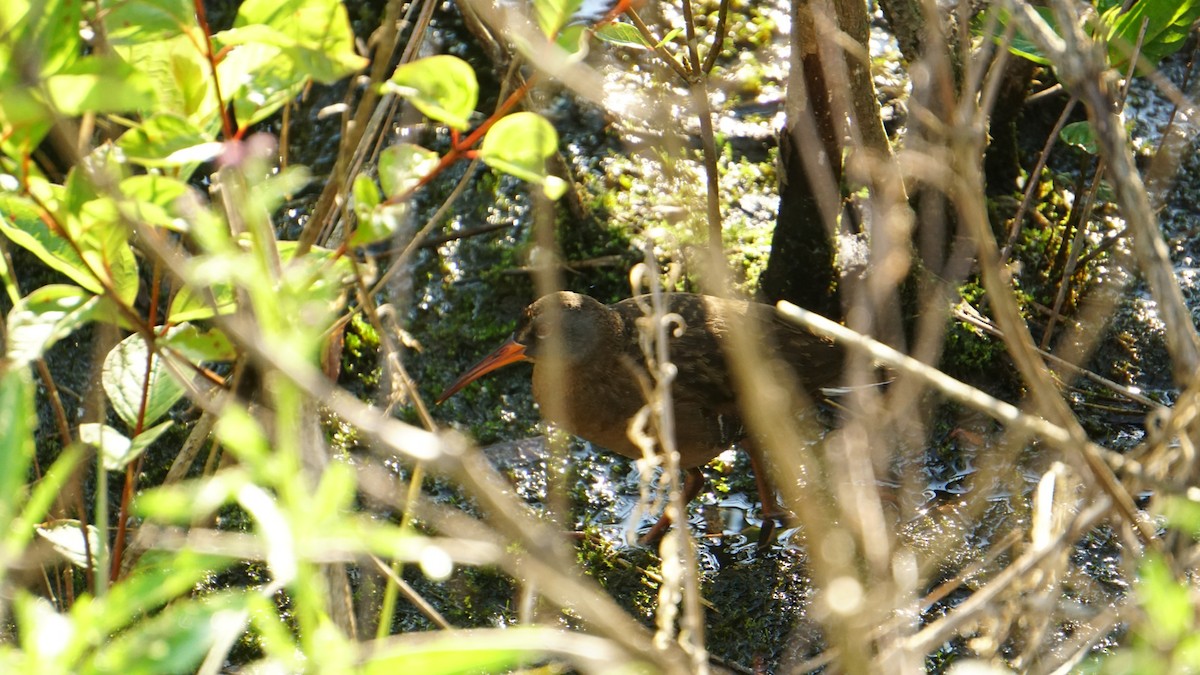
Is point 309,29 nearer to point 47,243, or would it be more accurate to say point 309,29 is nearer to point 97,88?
point 97,88

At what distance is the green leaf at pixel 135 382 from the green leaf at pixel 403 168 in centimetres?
63

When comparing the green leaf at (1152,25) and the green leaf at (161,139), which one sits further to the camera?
the green leaf at (1152,25)

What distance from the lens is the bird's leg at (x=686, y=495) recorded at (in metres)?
3.72

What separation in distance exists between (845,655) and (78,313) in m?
1.25

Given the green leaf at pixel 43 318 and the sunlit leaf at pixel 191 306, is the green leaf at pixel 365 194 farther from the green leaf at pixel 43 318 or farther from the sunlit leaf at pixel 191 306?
the green leaf at pixel 43 318

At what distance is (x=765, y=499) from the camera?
147 inches

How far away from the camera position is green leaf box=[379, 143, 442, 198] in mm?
1779

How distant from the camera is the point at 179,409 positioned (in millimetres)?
4016

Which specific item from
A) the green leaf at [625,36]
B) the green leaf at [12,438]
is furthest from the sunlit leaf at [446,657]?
the green leaf at [625,36]

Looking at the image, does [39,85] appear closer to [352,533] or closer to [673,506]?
[352,533]

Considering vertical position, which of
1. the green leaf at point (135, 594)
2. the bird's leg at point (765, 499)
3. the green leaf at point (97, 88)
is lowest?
the green leaf at point (135, 594)

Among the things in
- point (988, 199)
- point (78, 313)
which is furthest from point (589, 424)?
point (78, 313)

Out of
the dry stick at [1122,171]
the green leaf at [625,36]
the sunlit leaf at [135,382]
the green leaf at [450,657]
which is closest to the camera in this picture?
the green leaf at [450,657]

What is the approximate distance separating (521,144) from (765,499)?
7.34ft
